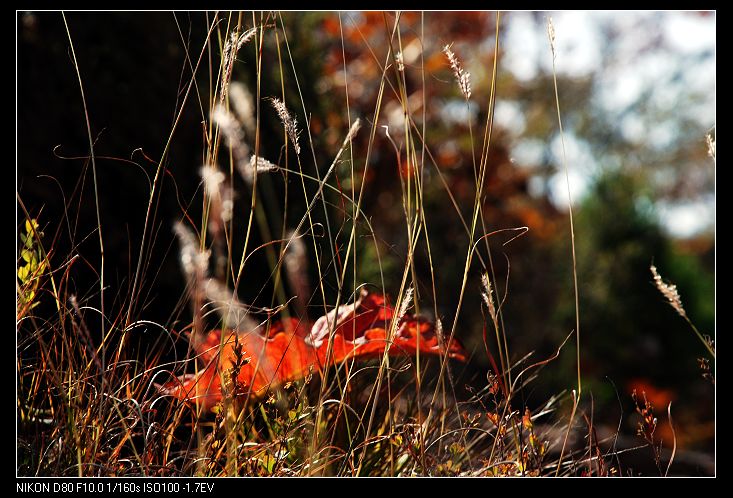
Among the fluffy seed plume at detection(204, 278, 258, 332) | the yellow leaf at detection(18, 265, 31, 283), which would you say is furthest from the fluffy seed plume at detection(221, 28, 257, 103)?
the yellow leaf at detection(18, 265, 31, 283)

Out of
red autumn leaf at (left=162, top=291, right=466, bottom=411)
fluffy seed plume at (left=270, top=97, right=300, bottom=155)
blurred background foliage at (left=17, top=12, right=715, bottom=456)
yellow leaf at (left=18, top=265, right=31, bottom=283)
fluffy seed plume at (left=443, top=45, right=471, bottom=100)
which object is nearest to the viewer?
fluffy seed plume at (left=270, top=97, right=300, bottom=155)

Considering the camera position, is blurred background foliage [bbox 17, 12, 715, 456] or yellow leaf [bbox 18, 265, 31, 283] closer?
yellow leaf [bbox 18, 265, 31, 283]

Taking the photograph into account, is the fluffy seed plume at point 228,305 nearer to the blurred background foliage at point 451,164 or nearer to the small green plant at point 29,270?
the blurred background foliage at point 451,164

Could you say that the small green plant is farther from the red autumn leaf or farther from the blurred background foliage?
the red autumn leaf

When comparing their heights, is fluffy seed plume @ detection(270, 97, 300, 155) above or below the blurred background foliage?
above

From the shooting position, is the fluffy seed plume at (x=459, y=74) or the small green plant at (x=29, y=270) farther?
the small green plant at (x=29, y=270)

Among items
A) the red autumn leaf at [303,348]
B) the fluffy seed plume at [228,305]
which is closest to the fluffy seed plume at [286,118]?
the fluffy seed plume at [228,305]

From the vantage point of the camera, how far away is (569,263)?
21.2ft

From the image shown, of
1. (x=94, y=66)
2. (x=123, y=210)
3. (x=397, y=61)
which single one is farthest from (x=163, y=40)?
(x=397, y=61)

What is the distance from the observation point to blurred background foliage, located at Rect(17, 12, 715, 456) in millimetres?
2631

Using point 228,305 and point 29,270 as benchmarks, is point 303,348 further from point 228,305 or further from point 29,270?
point 29,270

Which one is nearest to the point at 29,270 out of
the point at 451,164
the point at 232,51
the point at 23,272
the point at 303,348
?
the point at 23,272

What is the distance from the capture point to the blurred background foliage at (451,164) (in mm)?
2631
